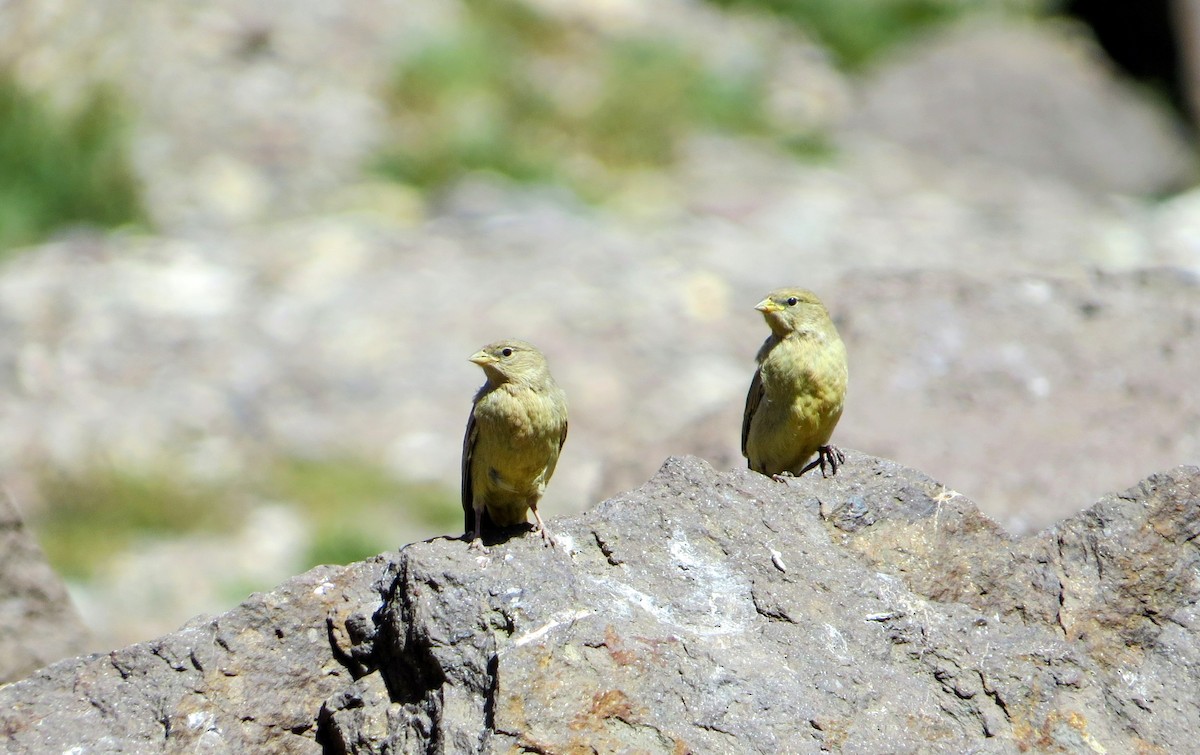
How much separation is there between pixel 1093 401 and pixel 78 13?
1036 cm

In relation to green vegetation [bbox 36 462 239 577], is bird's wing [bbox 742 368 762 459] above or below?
above

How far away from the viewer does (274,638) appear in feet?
14.8

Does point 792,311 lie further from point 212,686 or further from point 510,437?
point 212,686

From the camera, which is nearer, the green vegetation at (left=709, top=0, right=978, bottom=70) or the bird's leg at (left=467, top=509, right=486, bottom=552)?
the bird's leg at (left=467, top=509, right=486, bottom=552)

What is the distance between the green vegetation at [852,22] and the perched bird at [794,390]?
13005mm

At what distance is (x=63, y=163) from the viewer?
44.8 feet

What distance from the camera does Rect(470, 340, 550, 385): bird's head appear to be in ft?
18.9

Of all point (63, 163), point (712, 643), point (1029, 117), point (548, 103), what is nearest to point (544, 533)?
point (712, 643)

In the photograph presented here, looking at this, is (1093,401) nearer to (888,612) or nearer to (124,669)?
(888,612)

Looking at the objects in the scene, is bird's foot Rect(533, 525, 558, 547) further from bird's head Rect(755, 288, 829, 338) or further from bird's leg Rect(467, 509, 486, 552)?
bird's head Rect(755, 288, 829, 338)

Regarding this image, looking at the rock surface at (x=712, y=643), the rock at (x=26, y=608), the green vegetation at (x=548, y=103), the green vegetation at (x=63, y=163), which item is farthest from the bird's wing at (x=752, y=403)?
the green vegetation at (x=548, y=103)

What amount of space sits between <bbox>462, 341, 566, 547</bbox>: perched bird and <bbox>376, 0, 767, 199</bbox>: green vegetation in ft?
29.1

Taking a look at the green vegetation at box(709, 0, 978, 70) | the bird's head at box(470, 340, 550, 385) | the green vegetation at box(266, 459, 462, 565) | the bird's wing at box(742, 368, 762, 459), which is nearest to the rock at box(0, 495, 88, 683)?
the bird's head at box(470, 340, 550, 385)

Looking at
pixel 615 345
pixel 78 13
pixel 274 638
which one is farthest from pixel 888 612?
pixel 78 13
